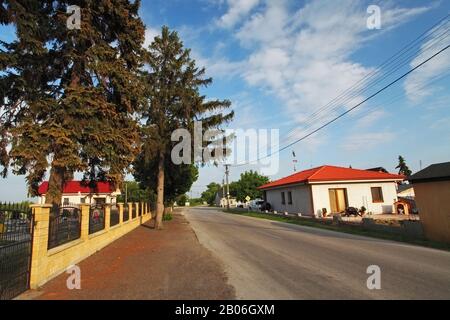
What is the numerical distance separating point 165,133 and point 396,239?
14437 mm

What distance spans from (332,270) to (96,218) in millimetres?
9449

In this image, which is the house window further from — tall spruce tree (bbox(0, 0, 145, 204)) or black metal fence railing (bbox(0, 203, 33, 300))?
black metal fence railing (bbox(0, 203, 33, 300))

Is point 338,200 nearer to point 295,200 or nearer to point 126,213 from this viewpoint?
point 295,200

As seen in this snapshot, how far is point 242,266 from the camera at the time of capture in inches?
360

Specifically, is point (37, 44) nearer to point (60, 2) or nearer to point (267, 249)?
point (60, 2)

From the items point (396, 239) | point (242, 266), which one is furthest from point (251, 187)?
point (242, 266)

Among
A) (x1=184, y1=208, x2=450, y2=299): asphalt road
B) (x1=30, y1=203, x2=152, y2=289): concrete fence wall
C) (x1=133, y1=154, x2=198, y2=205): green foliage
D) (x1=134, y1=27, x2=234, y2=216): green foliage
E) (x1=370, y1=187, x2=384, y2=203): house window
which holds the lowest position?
(x1=184, y1=208, x2=450, y2=299): asphalt road

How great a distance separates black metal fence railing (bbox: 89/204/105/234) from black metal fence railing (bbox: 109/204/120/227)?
59.0 inches

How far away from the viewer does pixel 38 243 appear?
7.43 meters

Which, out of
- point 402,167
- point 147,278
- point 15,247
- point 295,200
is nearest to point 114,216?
Result: point 147,278

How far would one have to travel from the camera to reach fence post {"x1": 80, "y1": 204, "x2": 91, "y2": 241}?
11219 mm

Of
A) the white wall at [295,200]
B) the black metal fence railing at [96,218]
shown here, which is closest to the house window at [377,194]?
the white wall at [295,200]

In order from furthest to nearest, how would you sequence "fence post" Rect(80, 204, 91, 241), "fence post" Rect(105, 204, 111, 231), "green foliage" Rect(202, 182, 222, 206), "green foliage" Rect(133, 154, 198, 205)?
1. "green foliage" Rect(202, 182, 222, 206)
2. "green foliage" Rect(133, 154, 198, 205)
3. "fence post" Rect(105, 204, 111, 231)
4. "fence post" Rect(80, 204, 91, 241)

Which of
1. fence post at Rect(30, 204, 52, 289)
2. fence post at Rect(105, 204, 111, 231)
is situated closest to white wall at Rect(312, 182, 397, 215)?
fence post at Rect(105, 204, 111, 231)
